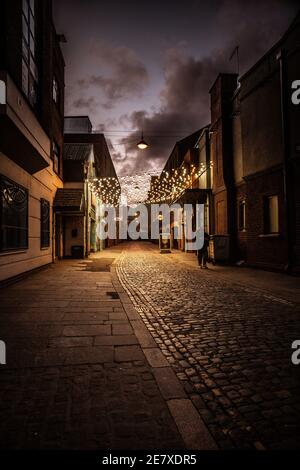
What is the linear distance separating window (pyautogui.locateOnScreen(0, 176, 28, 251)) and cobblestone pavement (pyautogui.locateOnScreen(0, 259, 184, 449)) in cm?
378

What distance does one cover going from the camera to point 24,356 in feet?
11.6

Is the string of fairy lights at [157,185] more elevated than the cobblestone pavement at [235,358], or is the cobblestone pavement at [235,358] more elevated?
the string of fairy lights at [157,185]

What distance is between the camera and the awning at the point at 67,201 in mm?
15805

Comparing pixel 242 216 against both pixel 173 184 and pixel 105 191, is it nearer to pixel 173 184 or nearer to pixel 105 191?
pixel 173 184

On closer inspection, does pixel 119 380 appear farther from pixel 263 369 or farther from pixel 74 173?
pixel 74 173

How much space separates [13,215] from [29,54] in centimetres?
673

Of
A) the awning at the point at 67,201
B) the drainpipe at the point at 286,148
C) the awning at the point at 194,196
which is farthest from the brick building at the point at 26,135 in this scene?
the drainpipe at the point at 286,148

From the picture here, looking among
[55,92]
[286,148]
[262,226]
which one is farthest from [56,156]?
[286,148]

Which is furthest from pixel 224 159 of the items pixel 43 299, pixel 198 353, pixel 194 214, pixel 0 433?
pixel 0 433

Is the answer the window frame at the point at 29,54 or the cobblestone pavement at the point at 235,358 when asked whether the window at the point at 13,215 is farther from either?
the cobblestone pavement at the point at 235,358

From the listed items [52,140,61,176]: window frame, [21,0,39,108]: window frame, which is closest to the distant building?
[52,140,61,176]: window frame

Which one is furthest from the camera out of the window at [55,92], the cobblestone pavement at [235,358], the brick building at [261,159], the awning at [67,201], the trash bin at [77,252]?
the trash bin at [77,252]

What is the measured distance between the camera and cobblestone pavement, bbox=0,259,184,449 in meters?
2.11

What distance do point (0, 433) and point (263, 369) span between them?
2.59 meters
